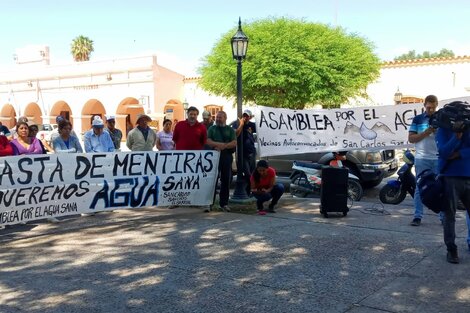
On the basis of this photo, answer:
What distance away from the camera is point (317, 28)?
2795 cm

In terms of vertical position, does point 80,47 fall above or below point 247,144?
above

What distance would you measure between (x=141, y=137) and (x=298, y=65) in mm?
18688

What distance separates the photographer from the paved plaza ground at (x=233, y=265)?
4332 mm

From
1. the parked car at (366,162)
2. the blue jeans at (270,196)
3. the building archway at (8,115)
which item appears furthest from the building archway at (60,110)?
the blue jeans at (270,196)

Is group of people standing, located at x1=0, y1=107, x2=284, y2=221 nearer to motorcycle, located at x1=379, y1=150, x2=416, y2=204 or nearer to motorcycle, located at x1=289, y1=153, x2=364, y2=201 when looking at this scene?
motorcycle, located at x1=289, y1=153, x2=364, y2=201

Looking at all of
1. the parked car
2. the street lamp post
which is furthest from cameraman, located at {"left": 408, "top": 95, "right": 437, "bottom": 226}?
the parked car

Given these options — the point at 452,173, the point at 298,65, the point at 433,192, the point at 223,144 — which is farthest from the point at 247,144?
the point at 298,65

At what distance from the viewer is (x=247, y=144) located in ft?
32.1

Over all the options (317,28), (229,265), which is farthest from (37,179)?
(317,28)

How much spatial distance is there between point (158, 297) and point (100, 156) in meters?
3.58

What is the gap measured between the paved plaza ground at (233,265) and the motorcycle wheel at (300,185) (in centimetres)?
211

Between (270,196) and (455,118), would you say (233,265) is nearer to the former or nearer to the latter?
(455,118)

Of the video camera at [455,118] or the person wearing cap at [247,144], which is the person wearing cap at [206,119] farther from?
the video camera at [455,118]

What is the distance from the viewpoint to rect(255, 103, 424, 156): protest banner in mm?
9375
